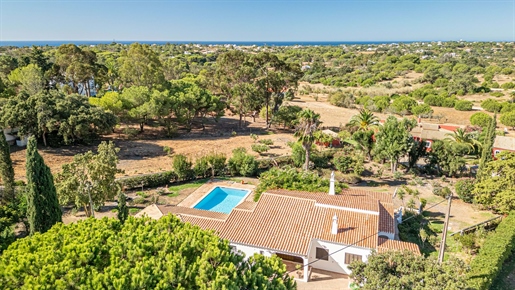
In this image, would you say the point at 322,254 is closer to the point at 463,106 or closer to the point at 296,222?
the point at 296,222

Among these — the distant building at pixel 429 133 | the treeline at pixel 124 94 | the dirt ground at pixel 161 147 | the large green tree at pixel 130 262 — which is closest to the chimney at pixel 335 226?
the large green tree at pixel 130 262

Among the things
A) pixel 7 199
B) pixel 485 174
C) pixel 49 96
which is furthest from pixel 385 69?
pixel 7 199

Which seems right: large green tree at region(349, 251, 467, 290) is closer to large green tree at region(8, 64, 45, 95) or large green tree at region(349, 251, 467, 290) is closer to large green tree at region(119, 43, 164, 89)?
large green tree at region(119, 43, 164, 89)

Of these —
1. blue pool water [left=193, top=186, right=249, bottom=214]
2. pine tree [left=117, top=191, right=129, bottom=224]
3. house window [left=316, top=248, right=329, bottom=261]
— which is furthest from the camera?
blue pool water [left=193, top=186, right=249, bottom=214]

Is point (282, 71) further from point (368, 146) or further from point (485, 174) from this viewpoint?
point (485, 174)

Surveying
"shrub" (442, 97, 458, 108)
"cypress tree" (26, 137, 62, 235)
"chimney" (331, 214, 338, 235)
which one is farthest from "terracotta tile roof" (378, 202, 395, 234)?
"shrub" (442, 97, 458, 108)

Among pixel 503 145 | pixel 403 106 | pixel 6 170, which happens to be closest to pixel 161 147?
pixel 6 170
